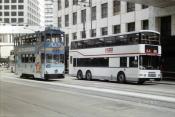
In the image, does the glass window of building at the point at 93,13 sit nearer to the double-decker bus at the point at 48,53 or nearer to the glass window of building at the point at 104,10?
the glass window of building at the point at 104,10

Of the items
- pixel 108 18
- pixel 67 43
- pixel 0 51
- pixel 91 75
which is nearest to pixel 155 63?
pixel 91 75

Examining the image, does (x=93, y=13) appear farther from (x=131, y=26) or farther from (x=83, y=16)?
(x=131, y=26)

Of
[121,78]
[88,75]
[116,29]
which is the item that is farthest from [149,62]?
[116,29]

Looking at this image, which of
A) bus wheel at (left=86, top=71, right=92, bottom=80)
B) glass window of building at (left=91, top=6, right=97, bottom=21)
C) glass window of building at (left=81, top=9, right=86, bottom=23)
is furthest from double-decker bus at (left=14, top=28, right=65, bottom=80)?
glass window of building at (left=81, top=9, right=86, bottom=23)

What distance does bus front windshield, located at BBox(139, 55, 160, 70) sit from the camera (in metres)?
28.9

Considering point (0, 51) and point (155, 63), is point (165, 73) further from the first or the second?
point (0, 51)

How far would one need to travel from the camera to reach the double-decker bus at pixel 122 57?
2903 cm

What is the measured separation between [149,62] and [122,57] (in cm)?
228

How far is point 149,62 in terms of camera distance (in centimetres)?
2948

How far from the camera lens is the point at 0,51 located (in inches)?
4653

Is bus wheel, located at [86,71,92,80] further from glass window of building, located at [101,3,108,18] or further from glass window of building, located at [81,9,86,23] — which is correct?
glass window of building, located at [81,9,86,23]

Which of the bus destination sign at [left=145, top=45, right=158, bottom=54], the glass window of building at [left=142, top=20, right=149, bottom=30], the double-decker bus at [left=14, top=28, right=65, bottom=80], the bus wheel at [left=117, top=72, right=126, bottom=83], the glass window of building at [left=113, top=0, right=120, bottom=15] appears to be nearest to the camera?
the bus destination sign at [left=145, top=45, right=158, bottom=54]

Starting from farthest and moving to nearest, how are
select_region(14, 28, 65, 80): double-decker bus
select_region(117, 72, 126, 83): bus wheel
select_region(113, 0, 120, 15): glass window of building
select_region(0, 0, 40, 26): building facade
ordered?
select_region(0, 0, 40, 26): building facade → select_region(113, 0, 120, 15): glass window of building → select_region(14, 28, 65, 80): double-decker bus → select_region(117, 72, 126, 83): bus wheel

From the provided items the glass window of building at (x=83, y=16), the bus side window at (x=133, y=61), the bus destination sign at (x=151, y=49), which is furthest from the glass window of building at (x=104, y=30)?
the bus destination sign at (x=151, y=49)
